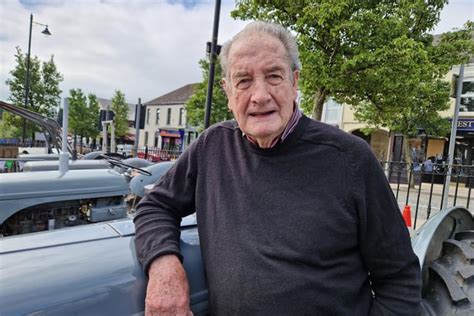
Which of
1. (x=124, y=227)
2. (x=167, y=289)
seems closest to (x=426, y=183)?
(x=124, y=227)

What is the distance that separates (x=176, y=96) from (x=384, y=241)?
4087 centimetres

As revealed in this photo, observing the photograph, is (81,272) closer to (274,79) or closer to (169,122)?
(274,79)

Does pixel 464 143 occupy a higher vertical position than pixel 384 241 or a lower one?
higher

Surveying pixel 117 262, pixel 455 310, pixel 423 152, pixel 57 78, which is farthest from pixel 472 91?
pixel 57 78

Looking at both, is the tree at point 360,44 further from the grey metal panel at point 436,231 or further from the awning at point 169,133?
the awning at point 169,133

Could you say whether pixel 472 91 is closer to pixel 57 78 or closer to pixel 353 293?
pixel 353 293

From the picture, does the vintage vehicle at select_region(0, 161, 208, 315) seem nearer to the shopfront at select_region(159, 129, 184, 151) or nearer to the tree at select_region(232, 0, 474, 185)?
the tree at select_region(232, 0, 474, 185)

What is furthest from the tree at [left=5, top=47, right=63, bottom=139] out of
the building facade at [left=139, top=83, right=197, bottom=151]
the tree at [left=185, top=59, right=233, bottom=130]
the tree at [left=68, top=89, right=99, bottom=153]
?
the building facade at [left=139, top=83, right=197, bottom=151]

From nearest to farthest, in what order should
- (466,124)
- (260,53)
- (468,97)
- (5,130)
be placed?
(260,53) < (466,124) < (468,97) < (5,130)

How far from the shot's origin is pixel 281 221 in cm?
130

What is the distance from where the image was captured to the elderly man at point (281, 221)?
124 centimetres

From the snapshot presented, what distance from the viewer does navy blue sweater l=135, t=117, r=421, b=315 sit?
1.24 metres

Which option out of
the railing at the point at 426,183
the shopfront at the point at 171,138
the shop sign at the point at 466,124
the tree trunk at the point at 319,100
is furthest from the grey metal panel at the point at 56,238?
the shopfront at the point at 171,138

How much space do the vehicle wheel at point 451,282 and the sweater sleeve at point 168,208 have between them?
120 centimetres
